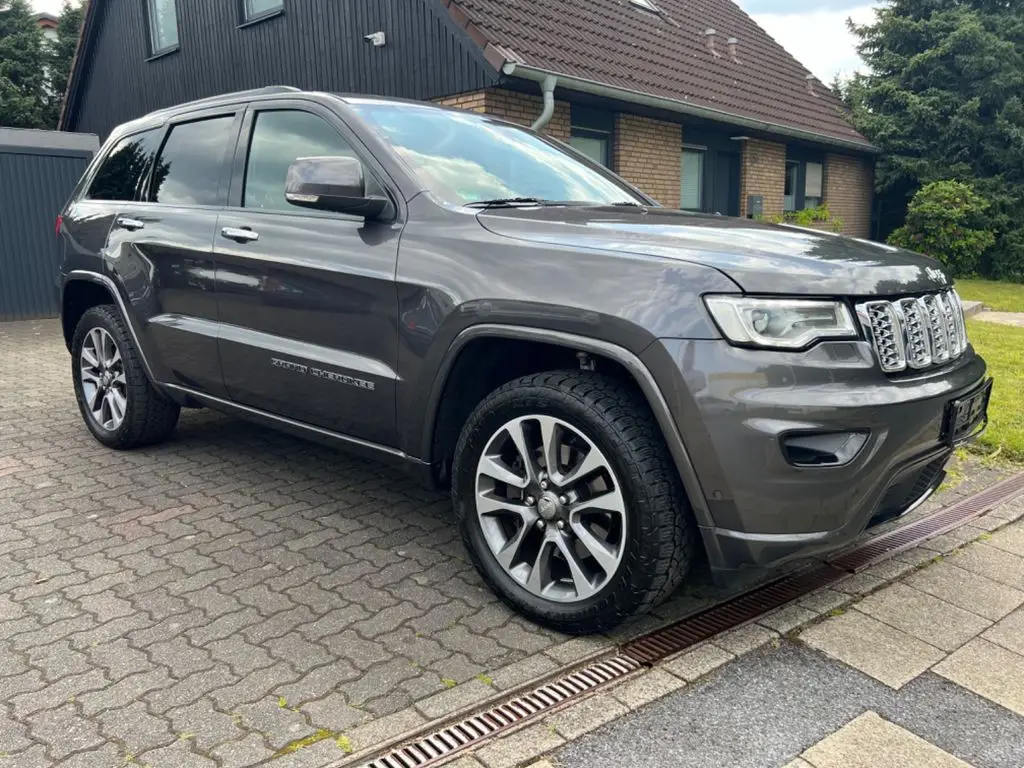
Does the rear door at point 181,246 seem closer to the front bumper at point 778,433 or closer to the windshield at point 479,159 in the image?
the windshield at point 479,159

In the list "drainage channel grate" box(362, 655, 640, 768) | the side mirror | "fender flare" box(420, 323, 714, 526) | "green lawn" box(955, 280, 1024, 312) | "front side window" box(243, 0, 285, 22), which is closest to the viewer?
"drainage channel grate" box(362, 655, 640, 768)

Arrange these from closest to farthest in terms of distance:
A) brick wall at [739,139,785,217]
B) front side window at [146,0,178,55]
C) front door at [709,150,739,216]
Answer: front door at [709,150,739,216], front side window at [146,0,178,55], brick wall at [739,139,785,217]

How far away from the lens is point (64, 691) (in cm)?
242

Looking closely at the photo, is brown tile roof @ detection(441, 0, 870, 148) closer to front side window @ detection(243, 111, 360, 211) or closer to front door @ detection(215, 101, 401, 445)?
front side window @ detection(243, 111, 360, 211)

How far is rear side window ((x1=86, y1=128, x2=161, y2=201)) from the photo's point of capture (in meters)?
4.49

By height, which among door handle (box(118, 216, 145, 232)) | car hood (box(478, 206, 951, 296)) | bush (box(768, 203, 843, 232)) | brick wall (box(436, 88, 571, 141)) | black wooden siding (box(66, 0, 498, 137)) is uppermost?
black wooden siding (box(66, 0, 498, 137))

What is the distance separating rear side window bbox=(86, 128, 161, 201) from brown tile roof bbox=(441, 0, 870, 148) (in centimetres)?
490

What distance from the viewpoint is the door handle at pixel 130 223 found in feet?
14.0

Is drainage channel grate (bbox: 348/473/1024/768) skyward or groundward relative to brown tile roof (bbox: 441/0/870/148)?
groundward

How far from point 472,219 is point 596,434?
0.93 m

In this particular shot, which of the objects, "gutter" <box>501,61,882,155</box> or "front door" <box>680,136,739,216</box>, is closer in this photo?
"gutter" <box>501,61,882,155</box>

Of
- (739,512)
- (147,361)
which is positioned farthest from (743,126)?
(739,512)

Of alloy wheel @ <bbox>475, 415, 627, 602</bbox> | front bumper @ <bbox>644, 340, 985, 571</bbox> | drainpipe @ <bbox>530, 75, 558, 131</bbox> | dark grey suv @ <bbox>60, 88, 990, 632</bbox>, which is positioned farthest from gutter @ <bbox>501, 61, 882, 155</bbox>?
front bumper @ <bbox>644, 340, 985, 571</bbox>

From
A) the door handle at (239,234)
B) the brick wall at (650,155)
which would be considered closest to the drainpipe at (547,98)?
the brick wall at (650,155)
